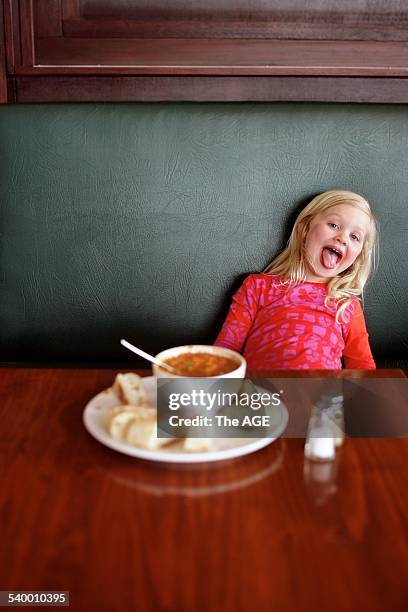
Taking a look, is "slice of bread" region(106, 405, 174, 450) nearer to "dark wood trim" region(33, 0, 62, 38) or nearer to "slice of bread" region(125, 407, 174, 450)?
"slice of bread" region(125, 407, 174, 450)

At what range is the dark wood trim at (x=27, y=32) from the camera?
2.06 metres

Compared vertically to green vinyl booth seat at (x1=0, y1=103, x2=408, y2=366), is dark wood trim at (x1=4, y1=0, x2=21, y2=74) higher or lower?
higher

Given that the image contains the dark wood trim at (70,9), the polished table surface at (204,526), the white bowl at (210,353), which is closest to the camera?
the polished table surface at (204,526)

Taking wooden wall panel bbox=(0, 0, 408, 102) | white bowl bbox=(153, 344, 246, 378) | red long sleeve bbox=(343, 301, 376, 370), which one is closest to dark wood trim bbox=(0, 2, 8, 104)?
wooden wall panel bbox=(0, 0, 408, 102)

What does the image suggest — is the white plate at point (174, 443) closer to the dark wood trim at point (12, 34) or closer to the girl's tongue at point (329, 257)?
the girl's tongue at point (329, 257)

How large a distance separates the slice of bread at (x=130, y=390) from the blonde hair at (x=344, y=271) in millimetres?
832

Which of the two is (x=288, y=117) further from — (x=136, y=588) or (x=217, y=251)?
(x=136, y=588)

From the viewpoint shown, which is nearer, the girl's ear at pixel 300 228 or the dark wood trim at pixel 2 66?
the girl's ear at pixel 300 228

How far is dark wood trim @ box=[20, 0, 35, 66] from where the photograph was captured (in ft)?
6.75

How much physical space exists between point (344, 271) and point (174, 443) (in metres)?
1.03

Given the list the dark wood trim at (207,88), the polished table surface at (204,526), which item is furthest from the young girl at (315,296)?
the polished table surface at (204,526)

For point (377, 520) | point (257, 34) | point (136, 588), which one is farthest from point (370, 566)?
point (257, 34)

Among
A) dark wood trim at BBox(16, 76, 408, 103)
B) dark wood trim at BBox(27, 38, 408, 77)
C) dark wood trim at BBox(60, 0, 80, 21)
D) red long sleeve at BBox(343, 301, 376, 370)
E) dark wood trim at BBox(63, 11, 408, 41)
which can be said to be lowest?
red long sleeve at BBox(343, 301, 376, 370)

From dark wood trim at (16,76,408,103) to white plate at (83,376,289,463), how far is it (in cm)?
146
